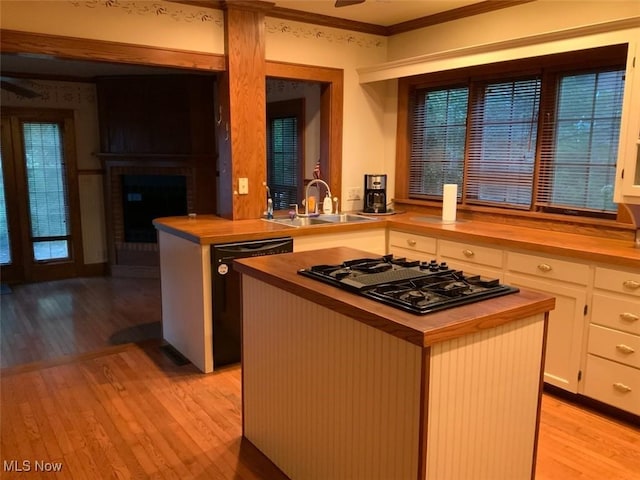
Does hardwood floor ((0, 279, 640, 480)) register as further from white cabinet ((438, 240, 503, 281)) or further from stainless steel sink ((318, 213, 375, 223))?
stainless steel sink ((318, 213, 375, 223))

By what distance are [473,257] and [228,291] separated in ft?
5.37

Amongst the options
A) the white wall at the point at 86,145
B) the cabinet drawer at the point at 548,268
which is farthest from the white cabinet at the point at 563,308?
the white wall at the point at 86,145

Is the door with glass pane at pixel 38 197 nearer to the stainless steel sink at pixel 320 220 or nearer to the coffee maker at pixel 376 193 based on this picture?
the stainless steel sink at pixel 320 220

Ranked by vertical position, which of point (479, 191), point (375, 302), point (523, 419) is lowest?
point (523, 419)

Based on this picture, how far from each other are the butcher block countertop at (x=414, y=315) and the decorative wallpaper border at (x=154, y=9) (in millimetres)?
2194

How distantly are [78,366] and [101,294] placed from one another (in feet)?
6.93

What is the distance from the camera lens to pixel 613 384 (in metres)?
2.77

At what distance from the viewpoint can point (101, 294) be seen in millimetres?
5402

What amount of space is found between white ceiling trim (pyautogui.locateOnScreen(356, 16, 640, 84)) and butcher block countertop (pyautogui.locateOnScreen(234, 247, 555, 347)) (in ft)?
5.90

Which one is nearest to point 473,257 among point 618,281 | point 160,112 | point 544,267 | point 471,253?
point 471,253

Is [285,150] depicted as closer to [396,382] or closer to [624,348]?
[624,348]

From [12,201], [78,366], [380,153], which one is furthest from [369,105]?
[12,201]

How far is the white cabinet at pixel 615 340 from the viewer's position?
266 cm

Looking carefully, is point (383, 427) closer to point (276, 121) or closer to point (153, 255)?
point (276, 121)
